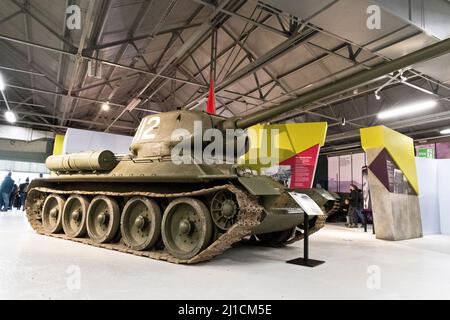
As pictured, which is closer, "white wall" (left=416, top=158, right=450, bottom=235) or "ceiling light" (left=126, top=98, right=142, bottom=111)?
"white wall" (left=416, top=158, right=450, bottom=235)

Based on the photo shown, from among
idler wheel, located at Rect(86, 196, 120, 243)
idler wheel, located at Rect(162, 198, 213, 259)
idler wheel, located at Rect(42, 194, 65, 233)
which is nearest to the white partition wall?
idler wheel, located at Rect(162, 198, 213, 259)

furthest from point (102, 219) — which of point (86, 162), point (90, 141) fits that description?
point (90, 141)

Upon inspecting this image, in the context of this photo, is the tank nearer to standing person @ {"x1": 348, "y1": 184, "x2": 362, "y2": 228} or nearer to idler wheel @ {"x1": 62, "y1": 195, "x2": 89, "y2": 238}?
idler wheel @ {"x1": 62, "y1": 195, "x2": 89, "y2": 238}

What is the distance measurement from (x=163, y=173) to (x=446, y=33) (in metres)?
7.30

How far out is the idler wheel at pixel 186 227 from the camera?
6051 mm

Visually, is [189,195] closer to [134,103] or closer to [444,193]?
[134,103]

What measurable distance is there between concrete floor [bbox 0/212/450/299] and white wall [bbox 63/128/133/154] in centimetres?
1137

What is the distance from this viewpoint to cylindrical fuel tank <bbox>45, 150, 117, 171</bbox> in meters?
7.96

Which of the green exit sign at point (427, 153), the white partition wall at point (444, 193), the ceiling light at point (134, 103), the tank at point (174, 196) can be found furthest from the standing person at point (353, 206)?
the ceiling light at point (134, 103)

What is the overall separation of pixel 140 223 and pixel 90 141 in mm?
13395

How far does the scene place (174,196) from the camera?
6535 millimetres


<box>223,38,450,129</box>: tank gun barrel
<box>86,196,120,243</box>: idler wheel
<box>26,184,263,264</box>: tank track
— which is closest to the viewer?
<box>223,38,450,129</box>: tank gun barrel
